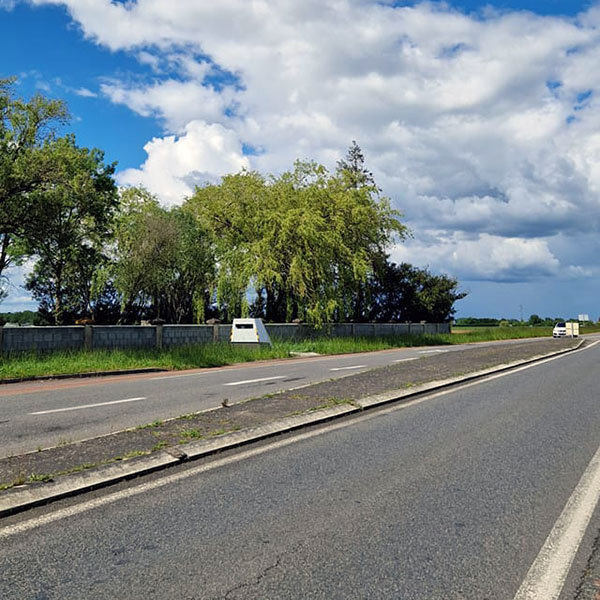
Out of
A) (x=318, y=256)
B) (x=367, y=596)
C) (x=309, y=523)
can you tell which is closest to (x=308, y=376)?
(x=309, y=523)

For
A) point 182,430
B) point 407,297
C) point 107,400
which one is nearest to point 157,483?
point 182,430

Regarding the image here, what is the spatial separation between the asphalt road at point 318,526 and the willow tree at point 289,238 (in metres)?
27.7

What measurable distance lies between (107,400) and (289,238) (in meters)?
25.0

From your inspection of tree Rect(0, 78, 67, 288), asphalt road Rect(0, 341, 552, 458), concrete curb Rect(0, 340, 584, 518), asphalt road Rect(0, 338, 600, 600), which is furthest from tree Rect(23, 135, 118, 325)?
asphalt road Rect(0, 338, 600, 600)

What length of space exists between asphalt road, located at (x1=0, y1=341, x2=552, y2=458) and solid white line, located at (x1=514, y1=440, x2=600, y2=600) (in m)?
5.37

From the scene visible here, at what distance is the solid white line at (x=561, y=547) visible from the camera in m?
3.29

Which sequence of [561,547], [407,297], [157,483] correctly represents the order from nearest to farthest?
[561,547] → [157,483] → [407,297]

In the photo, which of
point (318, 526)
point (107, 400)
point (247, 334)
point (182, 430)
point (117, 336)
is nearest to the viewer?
point (318, 526)

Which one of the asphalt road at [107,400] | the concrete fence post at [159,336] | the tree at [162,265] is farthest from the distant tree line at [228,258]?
the asphalt road at [107,400]

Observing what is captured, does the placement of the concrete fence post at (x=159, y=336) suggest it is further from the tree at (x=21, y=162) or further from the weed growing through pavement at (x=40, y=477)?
the weed growing through pavement at (x=40, y=477)

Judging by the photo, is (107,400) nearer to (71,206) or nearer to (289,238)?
(71,206)

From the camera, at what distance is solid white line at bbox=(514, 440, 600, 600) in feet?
10.8

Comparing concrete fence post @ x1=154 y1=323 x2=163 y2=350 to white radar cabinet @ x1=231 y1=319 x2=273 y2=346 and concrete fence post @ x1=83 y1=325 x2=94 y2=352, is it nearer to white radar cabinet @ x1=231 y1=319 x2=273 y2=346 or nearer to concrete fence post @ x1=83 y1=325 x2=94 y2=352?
concrete fence post @ x1=83 y1=325 x2=94 y2=352

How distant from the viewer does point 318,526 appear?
13.5 ft
